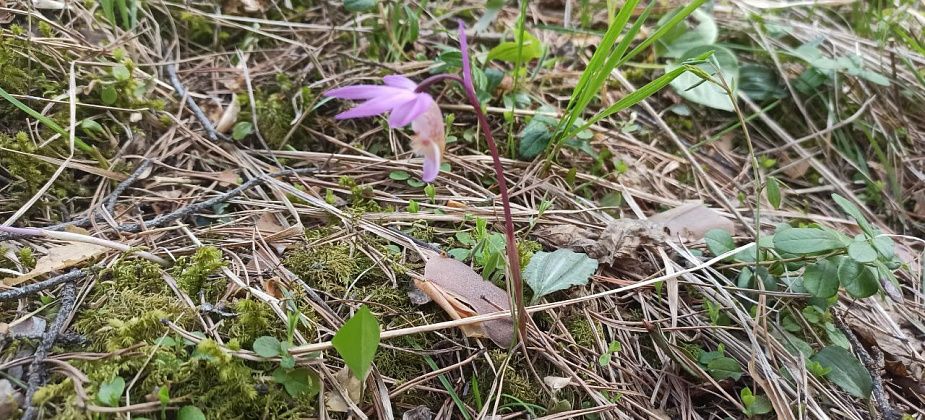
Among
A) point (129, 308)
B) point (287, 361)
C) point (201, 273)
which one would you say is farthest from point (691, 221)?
point (129, 308)

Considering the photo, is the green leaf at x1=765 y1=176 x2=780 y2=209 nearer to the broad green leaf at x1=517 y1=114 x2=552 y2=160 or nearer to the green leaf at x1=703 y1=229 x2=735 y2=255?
the green leaf at x1=703 y1=229 x2=735 y2=255

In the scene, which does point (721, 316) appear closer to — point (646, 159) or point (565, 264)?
point (565, 264)

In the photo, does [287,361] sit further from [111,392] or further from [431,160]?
[431,160]

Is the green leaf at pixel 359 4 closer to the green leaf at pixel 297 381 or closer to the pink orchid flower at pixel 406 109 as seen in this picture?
the pink orchid flower at pixel 406 109

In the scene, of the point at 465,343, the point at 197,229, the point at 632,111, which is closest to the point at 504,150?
the point at 632,111

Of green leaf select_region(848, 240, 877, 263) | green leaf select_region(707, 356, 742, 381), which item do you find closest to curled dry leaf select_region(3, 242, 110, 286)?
green leaf select_region(707, 356, 742, 381)

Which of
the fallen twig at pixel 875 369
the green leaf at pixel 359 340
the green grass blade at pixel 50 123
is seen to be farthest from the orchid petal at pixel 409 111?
the fallen twig at pixel 875 369
